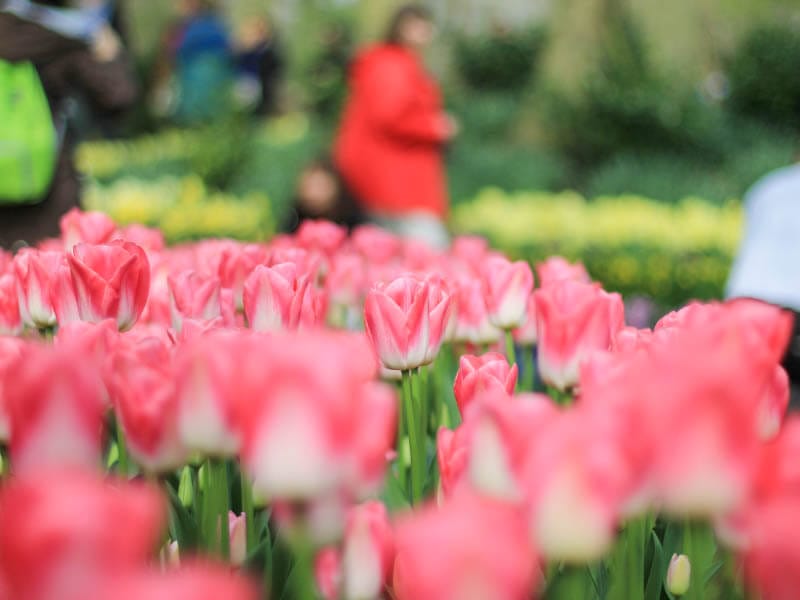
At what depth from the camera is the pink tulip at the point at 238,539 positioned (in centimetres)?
88

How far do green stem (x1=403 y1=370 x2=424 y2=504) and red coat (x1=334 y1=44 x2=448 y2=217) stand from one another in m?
5.31

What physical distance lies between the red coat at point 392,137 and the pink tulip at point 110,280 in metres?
5.28

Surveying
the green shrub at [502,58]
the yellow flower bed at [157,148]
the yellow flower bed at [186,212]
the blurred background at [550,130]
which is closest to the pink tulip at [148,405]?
the yellow flower bed at [186,212]

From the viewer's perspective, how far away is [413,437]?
3.35 feet

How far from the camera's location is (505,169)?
33.2 feet

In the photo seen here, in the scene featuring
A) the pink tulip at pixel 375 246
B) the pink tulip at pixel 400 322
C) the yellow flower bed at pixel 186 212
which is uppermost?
the pink tulip at pixel 400 322

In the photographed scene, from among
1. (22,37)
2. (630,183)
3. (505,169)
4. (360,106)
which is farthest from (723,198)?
(22,37)

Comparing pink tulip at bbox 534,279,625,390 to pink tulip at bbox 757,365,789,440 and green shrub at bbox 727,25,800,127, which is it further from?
green shrub at bbox 727,25,800,127

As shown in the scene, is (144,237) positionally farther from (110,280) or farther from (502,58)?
(502,58)

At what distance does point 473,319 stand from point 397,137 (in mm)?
5033

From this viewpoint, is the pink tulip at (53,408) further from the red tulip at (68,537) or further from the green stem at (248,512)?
the green stem at (248,512)

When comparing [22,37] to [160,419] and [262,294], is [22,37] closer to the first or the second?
[262,294]

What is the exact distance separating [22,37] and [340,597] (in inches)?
124

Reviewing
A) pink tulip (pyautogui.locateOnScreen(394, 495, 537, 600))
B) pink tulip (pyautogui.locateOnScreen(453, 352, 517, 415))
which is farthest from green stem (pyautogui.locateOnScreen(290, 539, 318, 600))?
pink tulip (pyautogui.locateOnScreen(453, 352, 517, 415))
